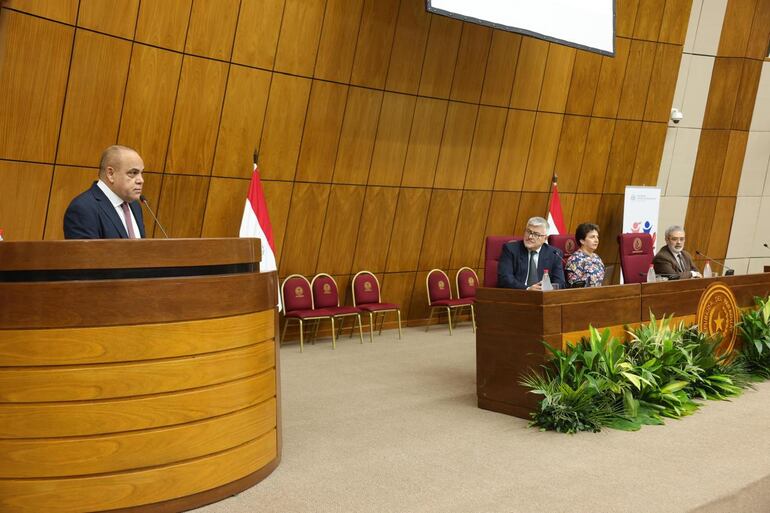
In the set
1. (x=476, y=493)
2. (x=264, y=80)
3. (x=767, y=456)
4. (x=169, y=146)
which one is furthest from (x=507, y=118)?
(x=476, y=493)

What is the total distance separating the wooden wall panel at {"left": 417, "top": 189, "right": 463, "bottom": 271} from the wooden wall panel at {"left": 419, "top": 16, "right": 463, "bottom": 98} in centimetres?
127

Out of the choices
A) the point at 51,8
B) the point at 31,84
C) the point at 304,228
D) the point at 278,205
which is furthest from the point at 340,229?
the point at 51,8

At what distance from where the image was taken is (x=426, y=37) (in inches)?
334

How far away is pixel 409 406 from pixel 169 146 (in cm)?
342

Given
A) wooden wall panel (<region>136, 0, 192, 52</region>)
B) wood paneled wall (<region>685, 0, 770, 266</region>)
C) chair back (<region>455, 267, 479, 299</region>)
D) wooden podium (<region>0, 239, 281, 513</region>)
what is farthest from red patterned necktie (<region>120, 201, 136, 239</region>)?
wood paneled wall (<region>685, 0, 770, 266</region>)

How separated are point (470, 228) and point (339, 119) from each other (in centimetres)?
259

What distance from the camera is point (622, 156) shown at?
437 inches

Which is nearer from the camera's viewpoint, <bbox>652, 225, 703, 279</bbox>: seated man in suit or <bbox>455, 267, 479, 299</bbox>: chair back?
<bbox>652, 225, 703, 279</bbox>: seated man in suit

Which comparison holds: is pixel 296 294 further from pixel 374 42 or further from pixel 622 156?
pixel 622 156

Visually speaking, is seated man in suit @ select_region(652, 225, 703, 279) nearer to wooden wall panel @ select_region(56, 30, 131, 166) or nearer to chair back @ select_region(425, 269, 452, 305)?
chair back @ select_region(425, 269, 452, 305)

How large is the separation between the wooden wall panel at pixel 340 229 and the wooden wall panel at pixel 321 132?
1.01 feet

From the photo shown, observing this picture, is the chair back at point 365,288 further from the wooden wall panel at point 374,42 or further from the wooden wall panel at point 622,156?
the wooden wall panel at point 622,156

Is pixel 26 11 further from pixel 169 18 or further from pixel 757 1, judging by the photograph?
pixel 757 1

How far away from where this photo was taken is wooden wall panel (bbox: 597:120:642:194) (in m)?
10.9
